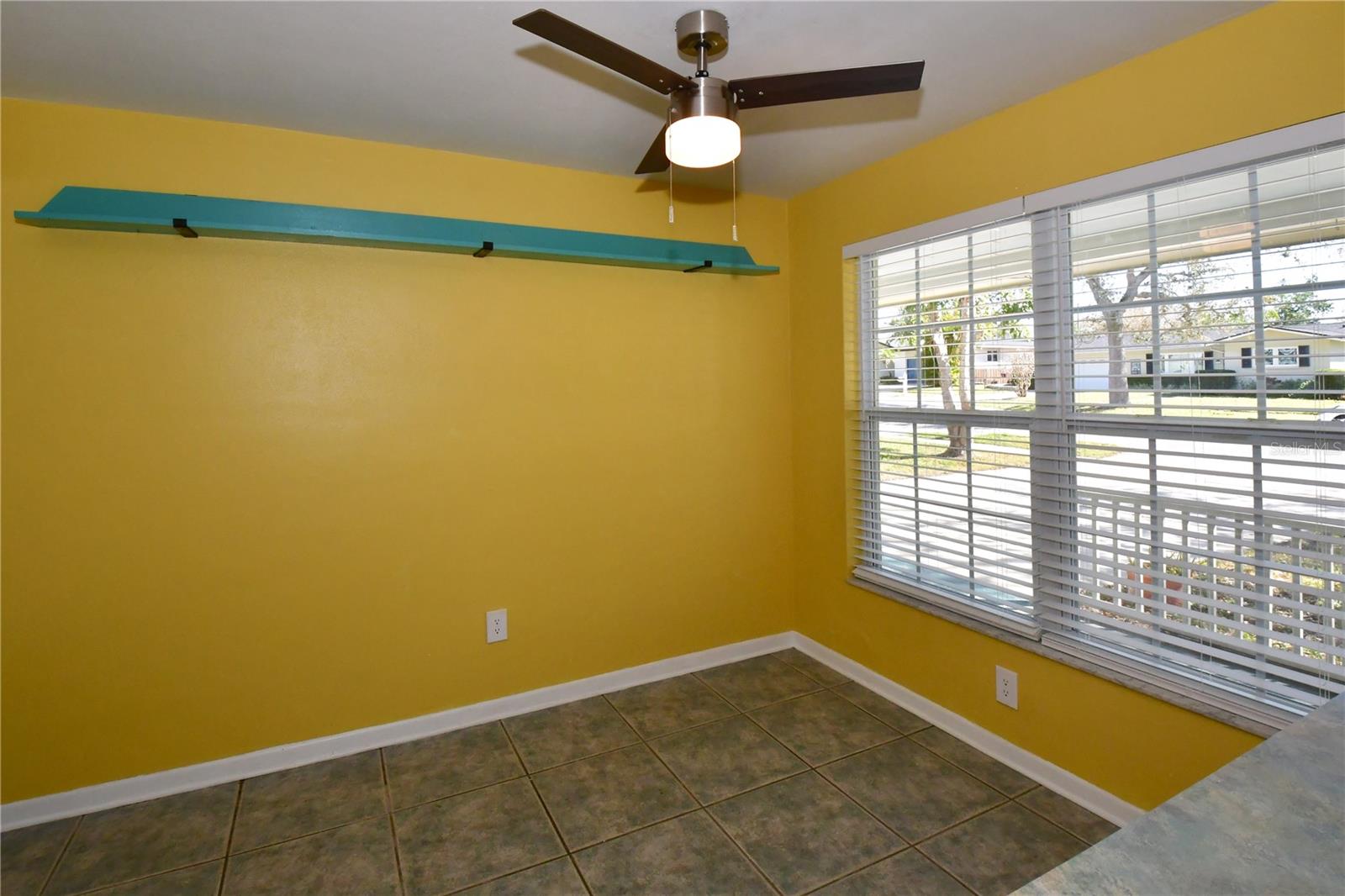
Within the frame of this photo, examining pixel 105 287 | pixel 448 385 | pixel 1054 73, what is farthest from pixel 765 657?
pixel 105 287

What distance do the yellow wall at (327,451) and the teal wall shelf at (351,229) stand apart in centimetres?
7

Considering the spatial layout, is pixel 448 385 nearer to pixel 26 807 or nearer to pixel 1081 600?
pixel 26 807

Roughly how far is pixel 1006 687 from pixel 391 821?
2208mm

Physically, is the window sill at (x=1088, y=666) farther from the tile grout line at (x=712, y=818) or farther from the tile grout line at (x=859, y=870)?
the tile grout line at (x=712, y=818)

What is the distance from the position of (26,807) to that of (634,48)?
311 centimetres

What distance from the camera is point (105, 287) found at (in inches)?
87.6

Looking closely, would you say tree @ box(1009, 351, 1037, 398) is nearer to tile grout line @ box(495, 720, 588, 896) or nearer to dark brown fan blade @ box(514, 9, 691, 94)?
dark brown fan blade @ box(514, 9, 691, 94)

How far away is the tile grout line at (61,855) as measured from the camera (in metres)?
1.90

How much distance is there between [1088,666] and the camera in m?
2.15

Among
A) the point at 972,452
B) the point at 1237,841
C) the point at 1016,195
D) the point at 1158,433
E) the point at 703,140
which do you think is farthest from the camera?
the point at 972,452

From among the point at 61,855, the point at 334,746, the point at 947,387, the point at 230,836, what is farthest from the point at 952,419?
the point at 61,855

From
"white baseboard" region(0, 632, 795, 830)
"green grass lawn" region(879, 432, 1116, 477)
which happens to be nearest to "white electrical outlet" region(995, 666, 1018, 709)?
"green grass lawn" region(879, 432, 1116, 477)

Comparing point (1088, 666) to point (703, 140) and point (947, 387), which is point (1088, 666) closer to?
point (947, 387)

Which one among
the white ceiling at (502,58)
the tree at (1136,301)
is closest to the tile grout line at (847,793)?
the tree at (1136,301)
